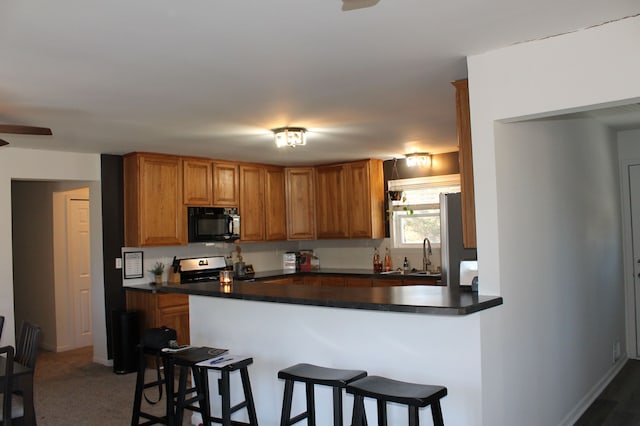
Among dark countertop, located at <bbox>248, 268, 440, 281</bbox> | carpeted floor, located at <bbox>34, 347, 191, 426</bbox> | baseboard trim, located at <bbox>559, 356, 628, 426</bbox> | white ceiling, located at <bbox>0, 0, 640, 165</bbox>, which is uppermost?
white ceiling, located at <bbox>0, 0, 640, 165</bbox>

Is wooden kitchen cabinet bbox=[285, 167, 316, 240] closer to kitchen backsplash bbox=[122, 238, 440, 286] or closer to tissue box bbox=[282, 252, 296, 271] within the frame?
tissue box bbox=[282, 252, 296, 271]

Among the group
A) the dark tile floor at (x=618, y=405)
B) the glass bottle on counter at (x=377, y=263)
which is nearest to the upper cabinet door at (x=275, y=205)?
the glass bottle on counter at (x=377, y=263)

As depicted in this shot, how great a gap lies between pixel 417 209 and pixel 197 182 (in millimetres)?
2619

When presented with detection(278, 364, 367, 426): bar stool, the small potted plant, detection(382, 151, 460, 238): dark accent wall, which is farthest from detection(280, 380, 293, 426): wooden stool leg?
detection(382, 151, 460, 238): dark accent wall

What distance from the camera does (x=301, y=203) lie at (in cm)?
698

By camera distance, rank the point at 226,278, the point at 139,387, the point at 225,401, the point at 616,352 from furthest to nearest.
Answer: the point at 616,352
the point at 226,278
the point at 139,387
the point at 225,401

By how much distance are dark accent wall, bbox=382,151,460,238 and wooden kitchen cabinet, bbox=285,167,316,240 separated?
97 centimetres

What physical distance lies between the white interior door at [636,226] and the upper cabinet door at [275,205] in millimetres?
3960

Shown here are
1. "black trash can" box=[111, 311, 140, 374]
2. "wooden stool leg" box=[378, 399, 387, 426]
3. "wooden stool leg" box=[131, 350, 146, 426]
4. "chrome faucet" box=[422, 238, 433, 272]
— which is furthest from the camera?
"chrome faucet" box=[422, 238, 433, 272]

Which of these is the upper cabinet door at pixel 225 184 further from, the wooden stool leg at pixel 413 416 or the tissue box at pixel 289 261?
the wooden stool leg at pixel 413 416

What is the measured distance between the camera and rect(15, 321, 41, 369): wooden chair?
10.4ft

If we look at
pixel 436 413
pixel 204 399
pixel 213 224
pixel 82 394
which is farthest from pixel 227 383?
pixel 213 224

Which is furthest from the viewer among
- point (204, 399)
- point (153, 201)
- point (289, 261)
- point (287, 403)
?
point (289, 261)

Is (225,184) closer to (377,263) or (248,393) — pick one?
(377,263)
